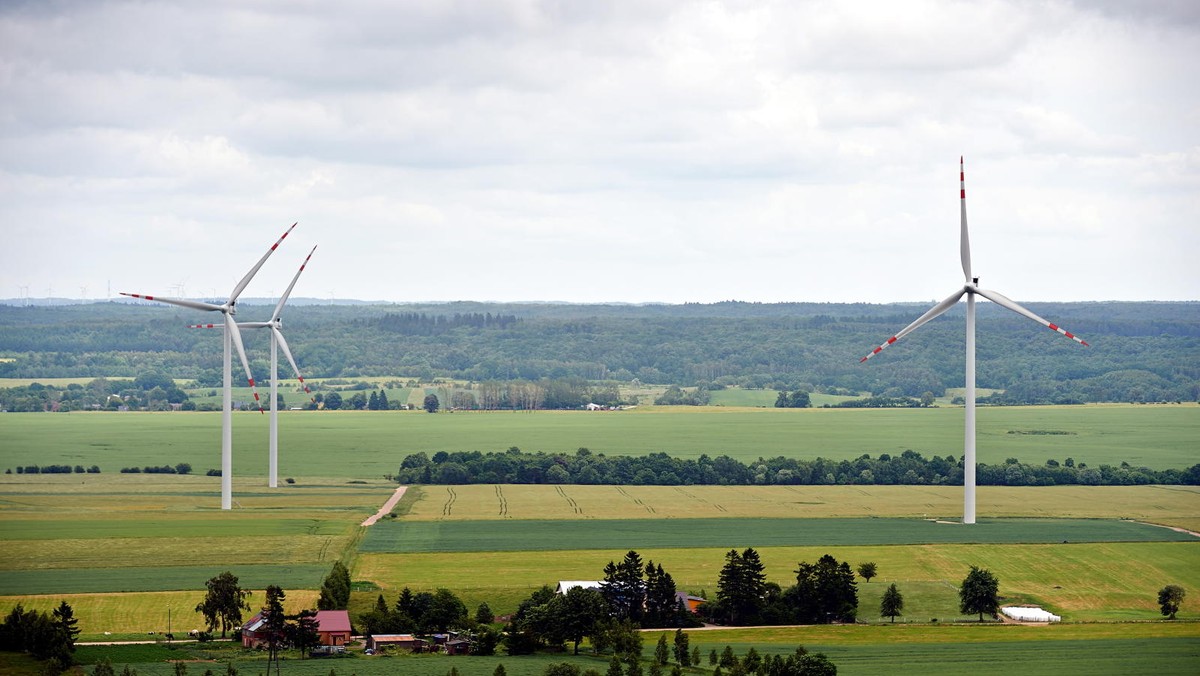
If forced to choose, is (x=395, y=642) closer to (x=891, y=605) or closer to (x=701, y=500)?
(x=891, y=605)

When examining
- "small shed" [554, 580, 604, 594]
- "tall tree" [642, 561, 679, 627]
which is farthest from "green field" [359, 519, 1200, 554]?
"tall tree" [642, 561, 679, 627]

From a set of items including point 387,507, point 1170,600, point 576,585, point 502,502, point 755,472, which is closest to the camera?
point 576,585

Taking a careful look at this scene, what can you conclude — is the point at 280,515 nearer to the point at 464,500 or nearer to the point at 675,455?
the point at 464,500

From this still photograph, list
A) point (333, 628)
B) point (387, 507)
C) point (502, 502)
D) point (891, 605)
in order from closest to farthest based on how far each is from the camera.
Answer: point (333, 628) < point (891, 605) < point (387, 507) < point (502, 502)

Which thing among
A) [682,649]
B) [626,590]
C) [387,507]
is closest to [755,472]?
[387,507]

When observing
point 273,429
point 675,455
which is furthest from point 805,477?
point 273,429

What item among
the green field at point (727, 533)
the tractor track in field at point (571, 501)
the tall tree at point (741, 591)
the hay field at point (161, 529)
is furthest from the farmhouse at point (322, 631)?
the tractor track in field at point (571, 501)
